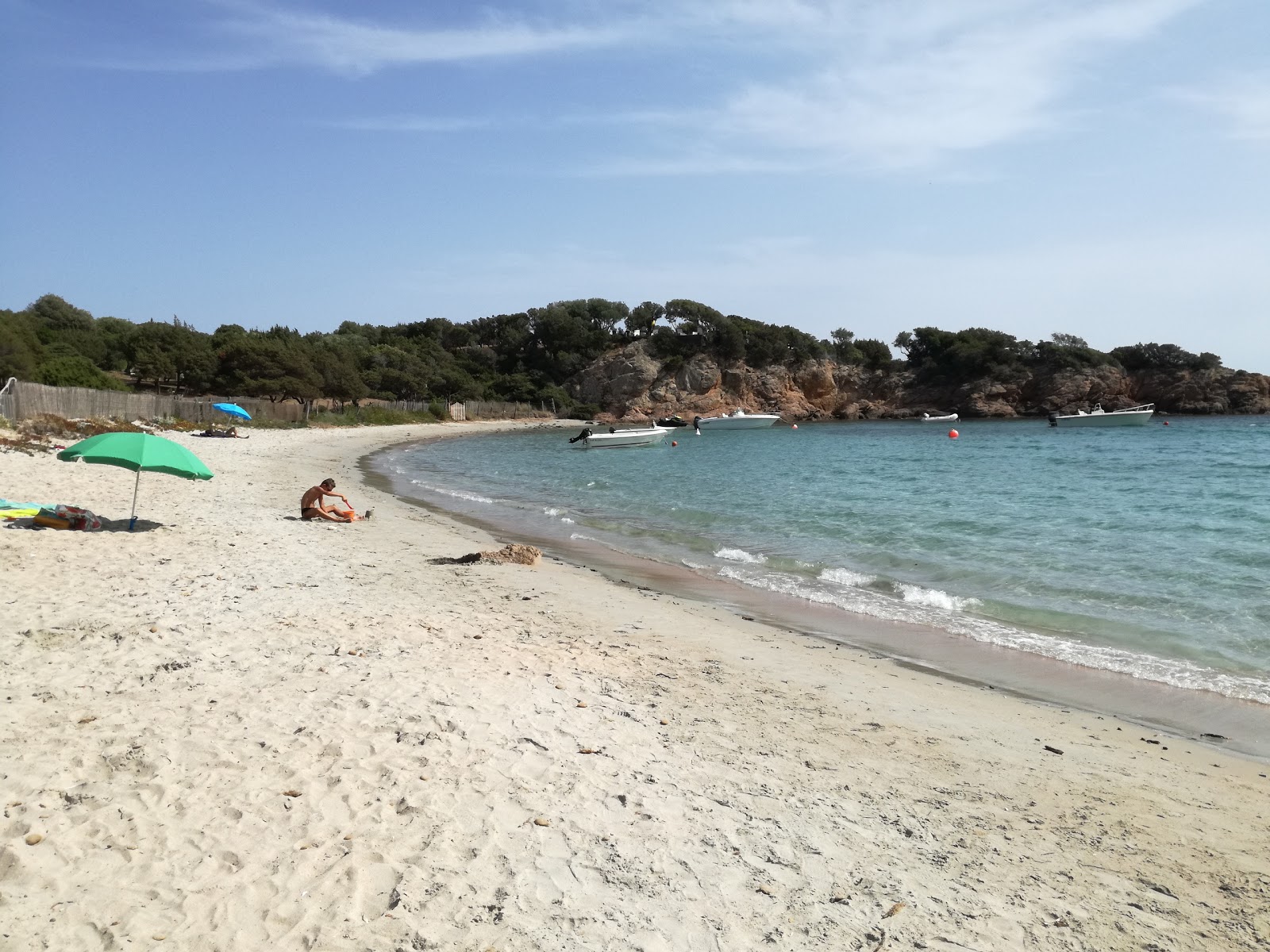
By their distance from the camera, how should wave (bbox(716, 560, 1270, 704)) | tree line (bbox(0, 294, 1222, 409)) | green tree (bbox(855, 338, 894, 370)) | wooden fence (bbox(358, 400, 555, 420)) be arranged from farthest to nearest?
green tree (bbox(855, 338, 894, 370)) → wooden fence (bbox(358, 400, 555, 420)) → tree line (bbox(0, 294, 1222, 409)) → wave (bbox(716, 560, 1270, 704))

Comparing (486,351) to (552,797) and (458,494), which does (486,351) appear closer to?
(458,494)

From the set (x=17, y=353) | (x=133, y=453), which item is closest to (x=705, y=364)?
(x=17, y=353)

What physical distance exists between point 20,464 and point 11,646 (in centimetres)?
1386

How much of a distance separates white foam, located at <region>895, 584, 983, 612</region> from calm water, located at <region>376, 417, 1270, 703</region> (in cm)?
4

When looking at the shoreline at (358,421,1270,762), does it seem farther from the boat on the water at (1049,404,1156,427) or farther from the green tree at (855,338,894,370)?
the green tree at (855,338,894,370)

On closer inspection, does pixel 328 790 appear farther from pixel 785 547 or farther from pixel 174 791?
pixel 785 547

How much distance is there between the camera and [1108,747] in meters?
6.27

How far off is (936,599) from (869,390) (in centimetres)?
10327

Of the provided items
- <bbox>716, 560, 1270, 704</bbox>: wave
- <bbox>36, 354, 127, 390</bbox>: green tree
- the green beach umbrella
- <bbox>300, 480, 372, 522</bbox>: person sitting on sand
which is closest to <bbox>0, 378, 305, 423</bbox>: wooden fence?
<bbox>36, 354, 127, 390</bbox>: green tree

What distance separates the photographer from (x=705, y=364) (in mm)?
105500

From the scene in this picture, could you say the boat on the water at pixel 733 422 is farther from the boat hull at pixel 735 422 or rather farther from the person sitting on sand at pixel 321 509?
the person sitting on sand at pixel 321 509

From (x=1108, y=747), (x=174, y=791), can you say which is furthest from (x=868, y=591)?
(x=174, y=791)

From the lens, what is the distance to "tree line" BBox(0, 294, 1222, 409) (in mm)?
66500

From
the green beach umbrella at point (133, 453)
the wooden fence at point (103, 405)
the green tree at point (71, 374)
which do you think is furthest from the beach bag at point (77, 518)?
the green tree at point (71, 374)
